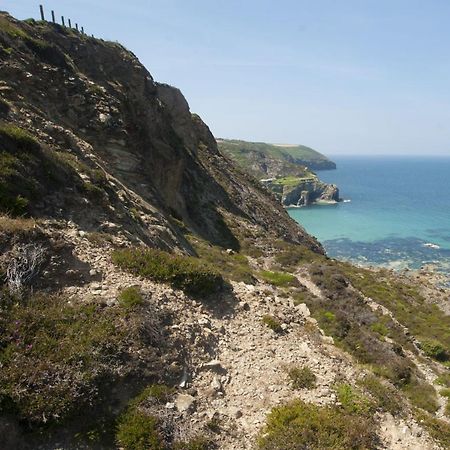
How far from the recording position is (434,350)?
2573cm

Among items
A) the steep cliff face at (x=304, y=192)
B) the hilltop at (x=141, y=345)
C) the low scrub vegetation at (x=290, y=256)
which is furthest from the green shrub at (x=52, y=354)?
the steep cliff face at (x=304, y=192)

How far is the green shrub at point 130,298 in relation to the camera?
10565 millimetres

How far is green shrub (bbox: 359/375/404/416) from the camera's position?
10613 millimetres

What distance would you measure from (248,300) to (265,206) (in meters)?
40.8

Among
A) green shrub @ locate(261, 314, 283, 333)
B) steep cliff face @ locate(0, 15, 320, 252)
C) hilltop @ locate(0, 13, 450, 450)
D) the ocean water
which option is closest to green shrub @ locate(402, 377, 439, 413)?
hilltop @ locate(0, 13, 450, 450)

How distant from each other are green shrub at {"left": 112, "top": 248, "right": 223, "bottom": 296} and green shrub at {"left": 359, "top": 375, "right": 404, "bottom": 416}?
591 centimetres

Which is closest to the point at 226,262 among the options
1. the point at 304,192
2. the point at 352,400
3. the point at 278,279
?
the point at 278,279

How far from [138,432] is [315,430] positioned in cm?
408

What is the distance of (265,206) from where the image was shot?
54750 mm

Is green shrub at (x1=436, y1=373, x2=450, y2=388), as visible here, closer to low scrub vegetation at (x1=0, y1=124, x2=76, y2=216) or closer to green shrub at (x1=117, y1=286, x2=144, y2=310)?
green shrub at (x1=117, y1=286, x2=144, y2=310)

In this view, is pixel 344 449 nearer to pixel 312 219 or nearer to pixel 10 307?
pixel 10 307

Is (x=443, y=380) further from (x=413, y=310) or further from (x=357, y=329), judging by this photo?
(x=413, y=310)

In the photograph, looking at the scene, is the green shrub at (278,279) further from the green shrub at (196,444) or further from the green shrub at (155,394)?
the green shrub at (196,444)

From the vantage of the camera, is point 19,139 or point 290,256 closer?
point 19,139
